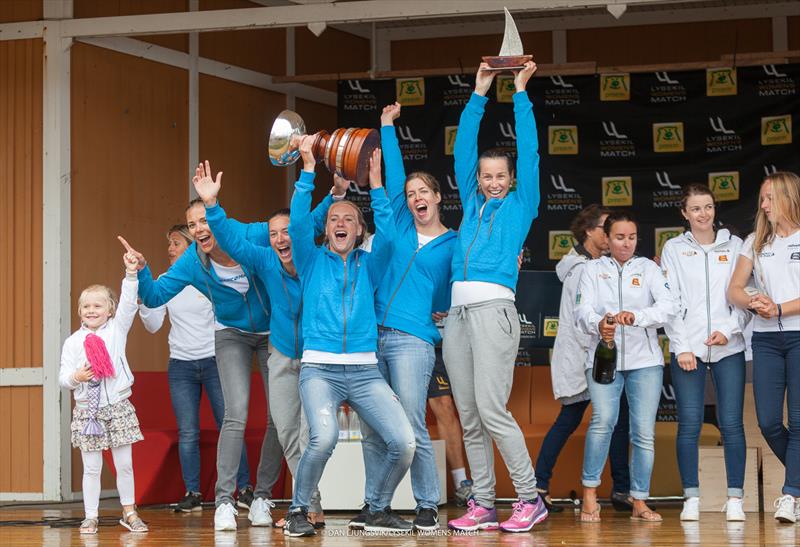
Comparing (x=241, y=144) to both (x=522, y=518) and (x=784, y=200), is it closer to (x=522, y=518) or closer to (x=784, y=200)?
(x=784, y=200)

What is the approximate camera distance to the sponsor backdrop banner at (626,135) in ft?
33.8

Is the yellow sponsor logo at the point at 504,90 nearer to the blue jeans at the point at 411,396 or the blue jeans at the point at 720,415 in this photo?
the blue jeans at the point at 720,415

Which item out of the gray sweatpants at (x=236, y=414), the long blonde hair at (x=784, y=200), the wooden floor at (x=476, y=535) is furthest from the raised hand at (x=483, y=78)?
the wooden floor at (x=476, y=535)

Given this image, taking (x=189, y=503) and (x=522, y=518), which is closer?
(x=522, y=518)

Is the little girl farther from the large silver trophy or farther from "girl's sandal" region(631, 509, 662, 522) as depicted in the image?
"girl's sandal" region(631, 509, 662, 522)

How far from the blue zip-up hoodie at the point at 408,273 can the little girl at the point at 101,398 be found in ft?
4.55

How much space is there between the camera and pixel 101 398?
6.43 meters

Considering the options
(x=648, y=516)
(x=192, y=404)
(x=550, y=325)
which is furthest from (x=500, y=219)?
(x=550, y=325)

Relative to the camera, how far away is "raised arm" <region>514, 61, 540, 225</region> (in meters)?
5.91

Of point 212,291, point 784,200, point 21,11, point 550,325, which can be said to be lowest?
point 550,325

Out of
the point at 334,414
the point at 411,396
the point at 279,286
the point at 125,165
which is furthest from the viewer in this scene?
the point at 125,165

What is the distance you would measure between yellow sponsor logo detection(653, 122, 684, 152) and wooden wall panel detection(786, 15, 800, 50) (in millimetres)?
1480

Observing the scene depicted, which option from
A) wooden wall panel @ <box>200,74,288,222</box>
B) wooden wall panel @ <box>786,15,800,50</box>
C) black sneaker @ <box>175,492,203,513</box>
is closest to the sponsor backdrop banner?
wooden wall panel @ <box>200,74,288,222</box>

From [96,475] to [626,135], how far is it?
5993 millimetres
